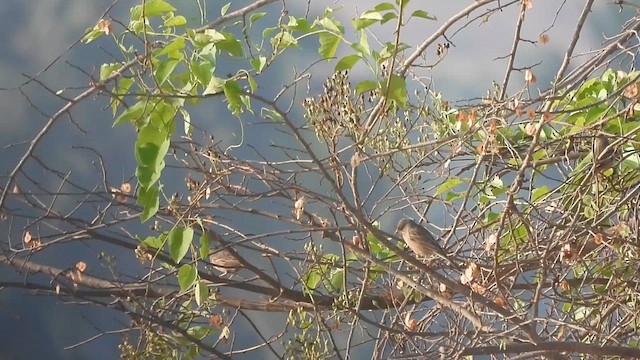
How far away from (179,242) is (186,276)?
0.07 metres

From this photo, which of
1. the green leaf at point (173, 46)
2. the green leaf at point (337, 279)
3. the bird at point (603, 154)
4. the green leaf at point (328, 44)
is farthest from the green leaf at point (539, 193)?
the green leaf at point (173, 46)

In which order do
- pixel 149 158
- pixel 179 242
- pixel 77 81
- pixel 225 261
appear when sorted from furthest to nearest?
pixel 77 81 → pixel 225 261 → pixel 179 242 → pixel 149 158

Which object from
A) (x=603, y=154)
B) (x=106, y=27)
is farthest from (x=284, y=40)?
(x=603, y=154)

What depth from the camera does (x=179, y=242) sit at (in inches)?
49.4

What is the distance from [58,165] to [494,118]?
156cm

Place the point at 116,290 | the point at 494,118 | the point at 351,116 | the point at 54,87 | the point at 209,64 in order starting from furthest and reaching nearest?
the point at 54,87 → the point at 116,290 → the point at 351,116 → the point at 494,118 → the point at 209,64

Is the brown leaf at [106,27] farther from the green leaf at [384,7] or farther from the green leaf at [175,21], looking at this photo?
the green leaf at [384,7]

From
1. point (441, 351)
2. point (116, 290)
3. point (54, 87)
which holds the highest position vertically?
point (54, 87)

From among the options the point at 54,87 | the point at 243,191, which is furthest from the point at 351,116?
the point at 54,87

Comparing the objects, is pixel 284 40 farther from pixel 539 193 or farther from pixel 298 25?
pixel 539 193

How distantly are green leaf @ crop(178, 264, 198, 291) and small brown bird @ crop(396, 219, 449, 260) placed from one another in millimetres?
474

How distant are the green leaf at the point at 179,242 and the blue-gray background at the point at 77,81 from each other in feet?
4.02

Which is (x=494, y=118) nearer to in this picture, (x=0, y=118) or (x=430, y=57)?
(x=430, y=57)

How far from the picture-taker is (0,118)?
2.50 m
